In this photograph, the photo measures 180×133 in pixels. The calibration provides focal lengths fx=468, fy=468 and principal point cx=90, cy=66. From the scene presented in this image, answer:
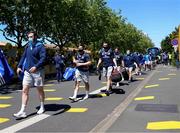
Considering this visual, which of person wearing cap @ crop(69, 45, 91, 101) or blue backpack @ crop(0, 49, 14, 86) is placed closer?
blue backpack @ crop(0, 49, 14, 86)

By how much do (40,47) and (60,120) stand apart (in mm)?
1865

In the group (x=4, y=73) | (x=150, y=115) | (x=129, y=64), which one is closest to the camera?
(x=150, y=115)

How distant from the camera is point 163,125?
9.70 m

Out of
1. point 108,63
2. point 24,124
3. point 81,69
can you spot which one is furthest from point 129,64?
point 24,124

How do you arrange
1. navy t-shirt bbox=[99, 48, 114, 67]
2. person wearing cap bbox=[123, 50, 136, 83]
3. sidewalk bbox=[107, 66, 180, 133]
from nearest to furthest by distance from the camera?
sidewalk bbox=[107, 66, 180, 133]
navy t-shirt bbox=[99, 48, 114, 67]
person wearing cap bbox=[123, 50, 136, 83]

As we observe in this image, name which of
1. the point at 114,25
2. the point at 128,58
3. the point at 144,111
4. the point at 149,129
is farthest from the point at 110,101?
the point at 114,25

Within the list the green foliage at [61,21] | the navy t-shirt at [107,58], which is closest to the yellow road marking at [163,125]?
the navy t-shirt at [107,58]

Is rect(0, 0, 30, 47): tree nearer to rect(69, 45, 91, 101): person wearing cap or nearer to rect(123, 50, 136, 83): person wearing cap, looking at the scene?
rect(123, 50, 136, 83): person wearing cap

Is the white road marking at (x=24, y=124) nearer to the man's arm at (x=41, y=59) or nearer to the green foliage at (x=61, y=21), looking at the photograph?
the man's arm at (x=41, y=59)

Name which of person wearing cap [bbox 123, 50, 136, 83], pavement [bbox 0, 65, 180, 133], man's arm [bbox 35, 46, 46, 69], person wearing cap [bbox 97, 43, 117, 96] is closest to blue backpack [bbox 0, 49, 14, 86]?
pavement [bbox 0, 65, 180, 133]

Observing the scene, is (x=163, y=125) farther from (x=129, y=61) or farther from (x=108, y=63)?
(x=129, y=61)

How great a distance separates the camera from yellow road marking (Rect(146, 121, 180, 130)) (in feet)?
30.8

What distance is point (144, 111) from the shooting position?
464 inches

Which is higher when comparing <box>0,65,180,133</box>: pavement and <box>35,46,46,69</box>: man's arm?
<box>35,46,46,69</box>: man's arm
